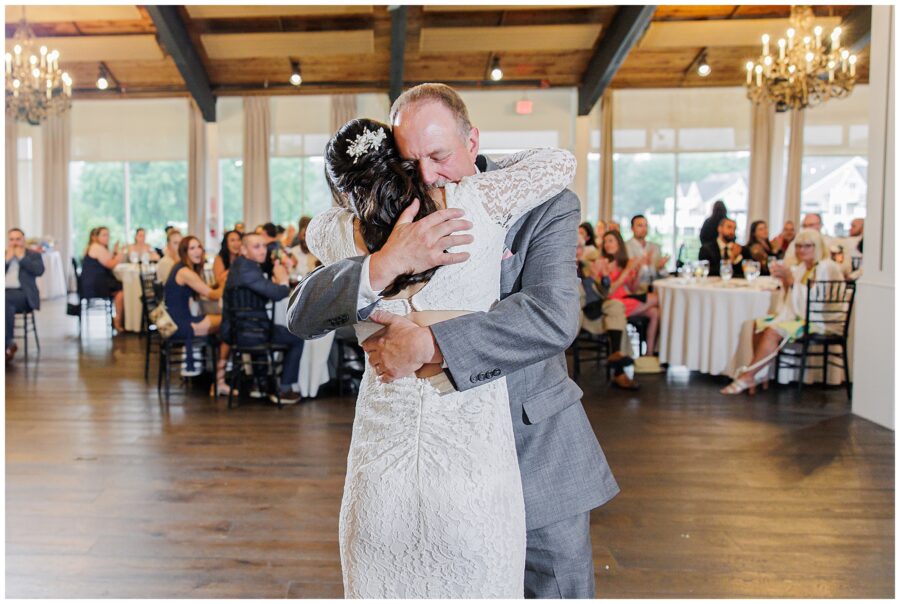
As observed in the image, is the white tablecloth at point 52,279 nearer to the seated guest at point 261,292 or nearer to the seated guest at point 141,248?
the seated guest at point 141,248

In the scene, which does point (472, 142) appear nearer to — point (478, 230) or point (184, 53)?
point (478, 230)

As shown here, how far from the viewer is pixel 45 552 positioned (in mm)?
3119

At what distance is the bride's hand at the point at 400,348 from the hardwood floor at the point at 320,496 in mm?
1785

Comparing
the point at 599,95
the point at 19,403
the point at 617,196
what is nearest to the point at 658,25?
the point at 599,95

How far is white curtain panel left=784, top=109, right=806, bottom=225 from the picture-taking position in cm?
1332

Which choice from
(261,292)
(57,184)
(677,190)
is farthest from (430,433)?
(57,184)

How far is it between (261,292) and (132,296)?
14.7 ft

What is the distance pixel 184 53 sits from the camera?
37.4 ft

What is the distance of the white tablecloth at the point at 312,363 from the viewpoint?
19.3 feet

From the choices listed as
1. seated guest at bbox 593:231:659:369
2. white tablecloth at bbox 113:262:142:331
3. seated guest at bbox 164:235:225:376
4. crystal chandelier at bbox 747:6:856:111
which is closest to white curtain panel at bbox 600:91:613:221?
crystal chandelier at bbox 747:6:856:111

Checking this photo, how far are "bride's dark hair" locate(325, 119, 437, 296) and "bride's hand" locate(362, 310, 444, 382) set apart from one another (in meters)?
0.05

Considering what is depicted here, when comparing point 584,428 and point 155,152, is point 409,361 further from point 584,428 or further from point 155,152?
point 155,152

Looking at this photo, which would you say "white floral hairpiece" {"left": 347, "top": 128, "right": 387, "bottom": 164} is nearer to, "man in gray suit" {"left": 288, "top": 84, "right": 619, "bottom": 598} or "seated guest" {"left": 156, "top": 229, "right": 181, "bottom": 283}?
"man in gray suit" {"left": 288, "top": 84, "right": 619, "bottom": 598}

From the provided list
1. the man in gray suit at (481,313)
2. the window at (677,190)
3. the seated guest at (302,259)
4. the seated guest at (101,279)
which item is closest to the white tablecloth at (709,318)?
the seated guest at (302,259)
